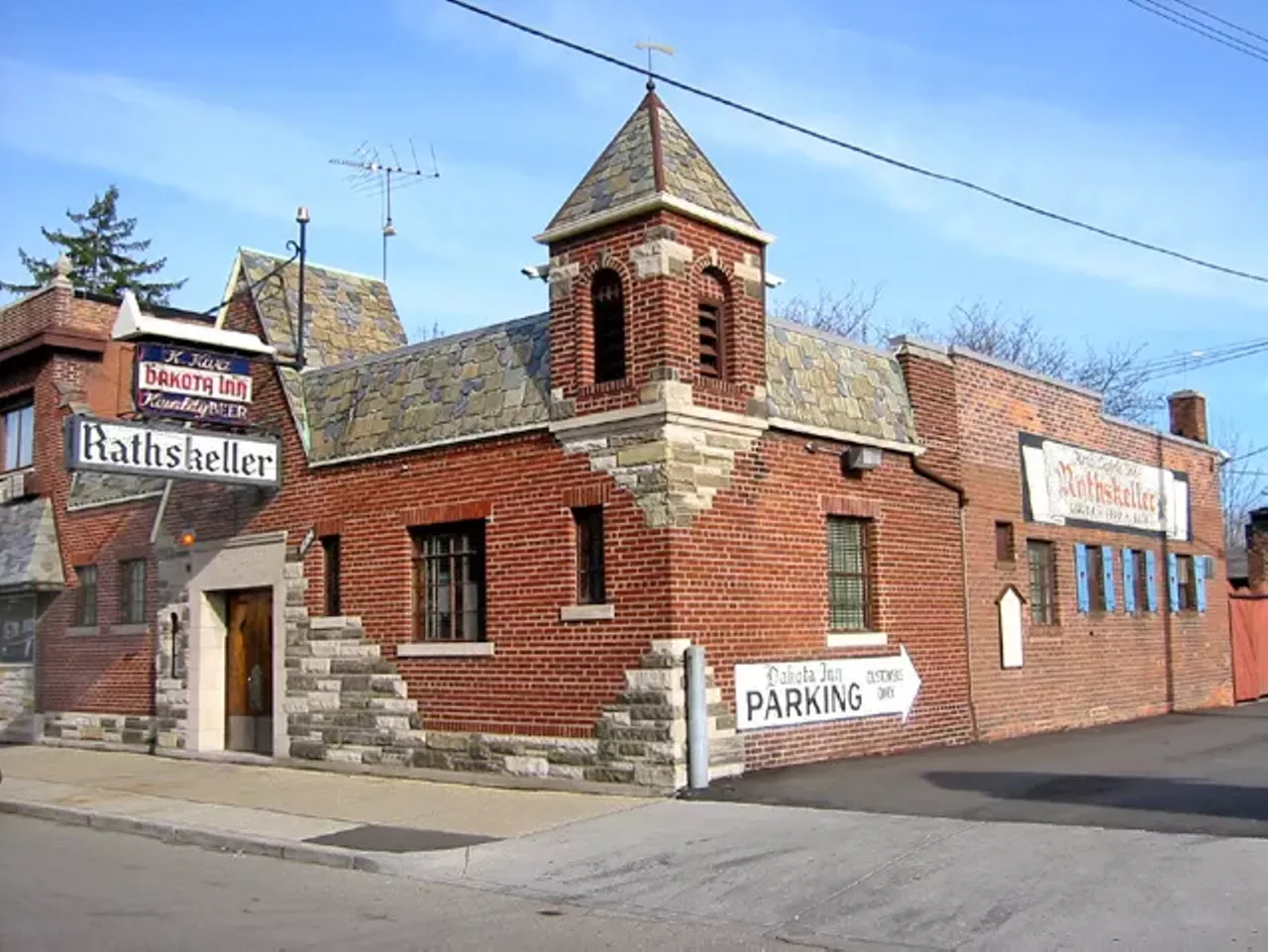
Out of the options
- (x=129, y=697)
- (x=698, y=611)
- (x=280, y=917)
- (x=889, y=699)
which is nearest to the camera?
(x=280, y=917)

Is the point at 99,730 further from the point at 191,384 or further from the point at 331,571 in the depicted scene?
the point at 191,384

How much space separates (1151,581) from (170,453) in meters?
15.8

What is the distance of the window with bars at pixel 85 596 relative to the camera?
21.2 metres

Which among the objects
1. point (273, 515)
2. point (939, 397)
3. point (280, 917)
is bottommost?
point (280, 917)

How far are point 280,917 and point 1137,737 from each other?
42.4 feet

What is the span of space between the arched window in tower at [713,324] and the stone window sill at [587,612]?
8.65ft

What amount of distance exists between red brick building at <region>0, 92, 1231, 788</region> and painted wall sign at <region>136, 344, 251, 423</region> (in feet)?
1.10

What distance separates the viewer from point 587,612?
13.5 metres

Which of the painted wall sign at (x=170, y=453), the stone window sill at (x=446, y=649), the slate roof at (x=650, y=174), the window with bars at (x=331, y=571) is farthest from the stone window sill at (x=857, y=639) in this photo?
the painted wall sign at (x=170, y=453)

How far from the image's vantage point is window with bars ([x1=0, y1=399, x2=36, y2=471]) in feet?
75.9

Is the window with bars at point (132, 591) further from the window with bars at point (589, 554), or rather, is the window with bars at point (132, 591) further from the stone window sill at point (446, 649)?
the window with bars at point (589, 554)

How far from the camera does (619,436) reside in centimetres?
1348

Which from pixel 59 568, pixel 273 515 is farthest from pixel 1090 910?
pixel 59 568

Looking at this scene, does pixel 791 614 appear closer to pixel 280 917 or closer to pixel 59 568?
pixel 280 917
